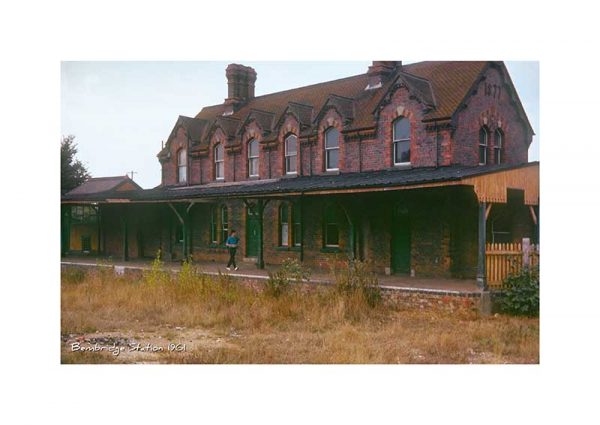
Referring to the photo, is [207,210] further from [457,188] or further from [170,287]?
[457,188]

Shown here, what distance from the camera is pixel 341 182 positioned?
58.0 ft

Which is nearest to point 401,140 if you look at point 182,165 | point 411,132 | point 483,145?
point 411,132

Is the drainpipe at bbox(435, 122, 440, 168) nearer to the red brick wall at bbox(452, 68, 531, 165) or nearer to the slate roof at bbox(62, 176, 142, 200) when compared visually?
the red brick wall at bbox(452, 68, 531, 165)

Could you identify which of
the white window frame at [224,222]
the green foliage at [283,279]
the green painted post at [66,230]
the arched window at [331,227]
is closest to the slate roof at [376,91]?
the arched window at [331,227]

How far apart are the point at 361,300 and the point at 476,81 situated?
27.9 feet

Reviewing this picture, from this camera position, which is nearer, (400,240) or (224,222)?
(400,240)

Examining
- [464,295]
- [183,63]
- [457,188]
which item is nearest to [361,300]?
[464,295]

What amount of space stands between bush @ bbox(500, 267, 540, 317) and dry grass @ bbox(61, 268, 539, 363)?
0.38m

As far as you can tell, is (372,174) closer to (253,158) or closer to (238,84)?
(253,158)

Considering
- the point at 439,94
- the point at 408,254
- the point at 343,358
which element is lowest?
the point at 343,358

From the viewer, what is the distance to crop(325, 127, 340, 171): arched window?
21766mm

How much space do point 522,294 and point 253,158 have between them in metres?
13.9

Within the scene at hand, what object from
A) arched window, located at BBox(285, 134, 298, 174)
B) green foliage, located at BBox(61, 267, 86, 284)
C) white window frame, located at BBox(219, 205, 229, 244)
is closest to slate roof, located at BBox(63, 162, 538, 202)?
arched window, located at BBox(285, 134, 298, 174)

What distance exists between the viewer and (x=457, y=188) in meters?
17.3
